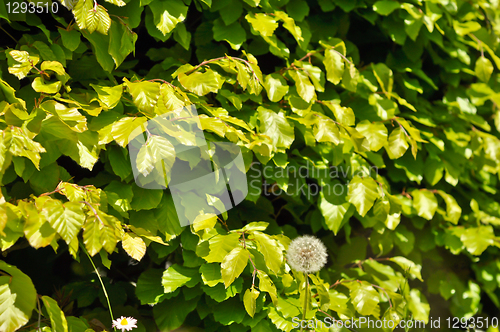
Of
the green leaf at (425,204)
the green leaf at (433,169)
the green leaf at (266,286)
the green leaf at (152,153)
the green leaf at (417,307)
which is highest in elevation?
the green leaf at (152,153)

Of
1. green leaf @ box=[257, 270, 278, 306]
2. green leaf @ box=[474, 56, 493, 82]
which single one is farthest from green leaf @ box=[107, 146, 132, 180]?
green leaf @ box=[474, 56, 493, 82]

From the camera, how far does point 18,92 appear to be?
3.59 feet

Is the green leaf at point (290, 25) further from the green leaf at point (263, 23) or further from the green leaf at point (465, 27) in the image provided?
the green leaf at point (465, 27)

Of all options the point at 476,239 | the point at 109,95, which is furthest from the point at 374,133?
the point at 109,95

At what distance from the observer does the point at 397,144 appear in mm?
1387

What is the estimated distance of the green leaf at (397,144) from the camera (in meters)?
1.38

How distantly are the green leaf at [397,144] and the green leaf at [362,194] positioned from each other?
149mm

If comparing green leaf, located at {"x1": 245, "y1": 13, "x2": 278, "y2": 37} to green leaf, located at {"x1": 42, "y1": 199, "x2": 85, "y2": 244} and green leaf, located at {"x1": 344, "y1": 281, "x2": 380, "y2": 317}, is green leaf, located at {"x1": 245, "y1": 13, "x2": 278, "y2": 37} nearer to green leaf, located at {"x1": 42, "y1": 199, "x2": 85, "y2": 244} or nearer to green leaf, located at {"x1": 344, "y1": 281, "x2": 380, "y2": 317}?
green leaf, located at {"x1": 42, "y1": 199, "x2": 85, "y2": 244}

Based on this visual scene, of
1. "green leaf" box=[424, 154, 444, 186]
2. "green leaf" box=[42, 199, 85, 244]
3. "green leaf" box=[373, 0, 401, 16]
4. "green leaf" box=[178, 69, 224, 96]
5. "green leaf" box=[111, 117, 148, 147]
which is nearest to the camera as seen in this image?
"green leaf" box=[42, 199, 85, 244]

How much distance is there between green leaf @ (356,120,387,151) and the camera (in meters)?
1.39

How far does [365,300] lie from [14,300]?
42.6 inches

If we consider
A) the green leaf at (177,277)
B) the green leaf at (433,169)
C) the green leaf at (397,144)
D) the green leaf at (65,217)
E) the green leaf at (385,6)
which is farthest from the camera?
the green leaf at (433,169)

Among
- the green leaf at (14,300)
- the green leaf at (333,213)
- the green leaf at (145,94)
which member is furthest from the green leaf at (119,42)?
the green leaf at (333,213)

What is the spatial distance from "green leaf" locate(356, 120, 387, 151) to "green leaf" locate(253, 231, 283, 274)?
1.89ft
